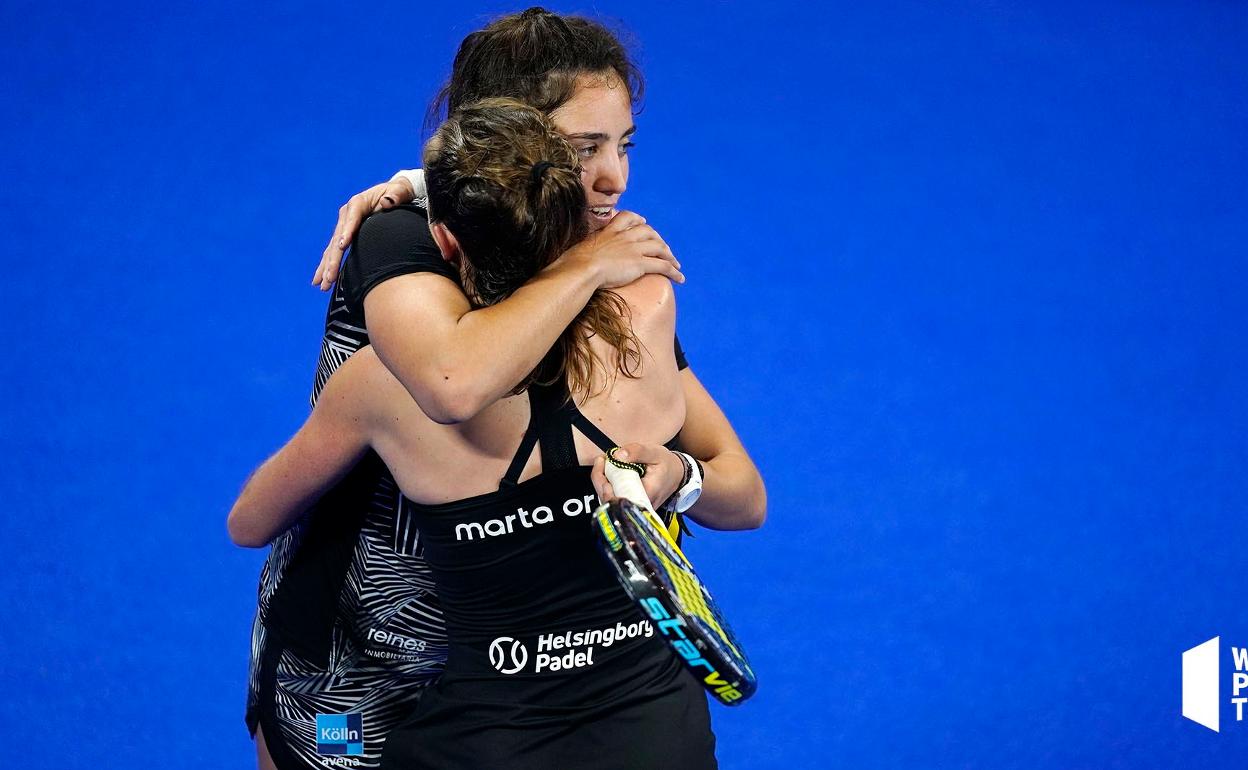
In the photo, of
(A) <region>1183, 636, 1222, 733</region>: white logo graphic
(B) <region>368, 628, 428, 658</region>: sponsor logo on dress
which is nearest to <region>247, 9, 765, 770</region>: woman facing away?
(B) <region>368, 628, 428, 658</region>: sponsor logo on dress

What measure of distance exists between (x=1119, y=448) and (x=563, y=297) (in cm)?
330

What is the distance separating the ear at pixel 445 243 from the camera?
1.52 m

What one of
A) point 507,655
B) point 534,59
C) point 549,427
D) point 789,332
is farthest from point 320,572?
point 789,332

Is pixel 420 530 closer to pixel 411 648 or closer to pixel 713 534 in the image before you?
pixel 411 648

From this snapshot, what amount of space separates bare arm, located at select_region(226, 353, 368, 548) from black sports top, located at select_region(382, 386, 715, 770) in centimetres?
11

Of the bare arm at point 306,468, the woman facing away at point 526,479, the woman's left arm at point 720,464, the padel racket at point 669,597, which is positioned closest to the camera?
the padel racket at point 669,597

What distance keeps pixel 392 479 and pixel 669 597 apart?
0.51 meters

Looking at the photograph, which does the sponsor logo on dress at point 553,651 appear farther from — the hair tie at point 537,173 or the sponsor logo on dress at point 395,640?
the hair tie at point 537,173

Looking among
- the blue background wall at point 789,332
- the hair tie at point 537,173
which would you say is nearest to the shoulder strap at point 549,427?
the hair tie at point 537,173

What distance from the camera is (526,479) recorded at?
148 cm

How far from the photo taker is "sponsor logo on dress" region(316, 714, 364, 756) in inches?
72.1

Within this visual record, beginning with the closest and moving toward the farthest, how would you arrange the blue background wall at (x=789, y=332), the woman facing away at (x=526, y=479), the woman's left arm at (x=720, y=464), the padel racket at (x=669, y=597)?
the padel racket at (x=669, y=597) < the woman facing away at (x=526, y=479) < the woman's left arm at (x=720, y=464) < the blue background wall at (x=789, y=332)

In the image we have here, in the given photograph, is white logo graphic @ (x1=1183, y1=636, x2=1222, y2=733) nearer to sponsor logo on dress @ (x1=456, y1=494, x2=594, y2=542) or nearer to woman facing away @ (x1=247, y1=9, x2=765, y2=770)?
woman facing away @ (x1=247, y1=9, x2=765, y2=770)

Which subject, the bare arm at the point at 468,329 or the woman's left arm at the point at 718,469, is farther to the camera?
the woman's left arm at the point at 718,469
